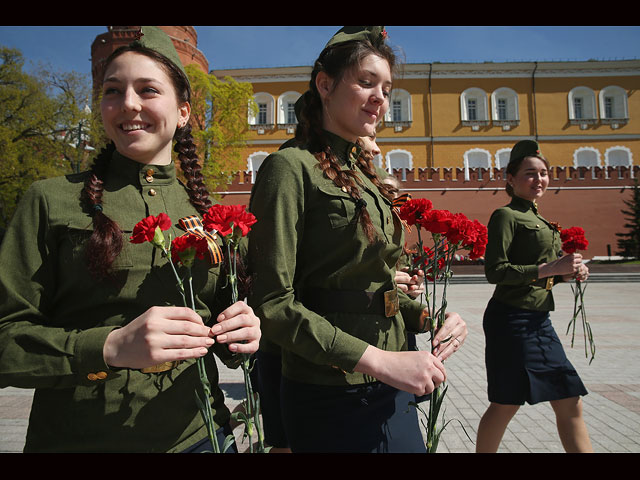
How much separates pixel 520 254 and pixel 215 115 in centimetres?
2536

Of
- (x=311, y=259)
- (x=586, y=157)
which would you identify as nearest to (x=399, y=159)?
(x=586, y=157)

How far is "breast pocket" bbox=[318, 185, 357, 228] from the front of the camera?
1.60 meters

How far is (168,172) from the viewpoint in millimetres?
1591

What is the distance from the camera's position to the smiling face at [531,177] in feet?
11.3

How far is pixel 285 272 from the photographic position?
1.43 m

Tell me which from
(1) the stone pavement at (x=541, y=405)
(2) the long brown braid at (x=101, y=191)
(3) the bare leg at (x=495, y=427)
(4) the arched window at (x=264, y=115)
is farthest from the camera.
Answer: (4) the arched window at (x=264, y=115)

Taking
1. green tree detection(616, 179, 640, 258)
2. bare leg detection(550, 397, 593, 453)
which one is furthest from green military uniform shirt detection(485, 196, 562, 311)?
green tree detection(616, 179, 640, 258)

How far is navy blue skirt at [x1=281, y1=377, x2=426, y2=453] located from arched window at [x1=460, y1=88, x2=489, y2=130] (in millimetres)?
37563

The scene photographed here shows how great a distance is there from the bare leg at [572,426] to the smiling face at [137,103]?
2940 millimetres

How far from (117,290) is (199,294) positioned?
25 cm

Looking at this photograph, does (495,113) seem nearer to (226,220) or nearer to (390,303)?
(390,303)

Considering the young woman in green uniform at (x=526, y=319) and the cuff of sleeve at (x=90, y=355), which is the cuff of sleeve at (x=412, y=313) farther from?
the young woman in green uniform at (x=526, y=319)

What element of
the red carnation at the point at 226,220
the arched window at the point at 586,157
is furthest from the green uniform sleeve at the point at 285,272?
the arched window at the point at 586,157

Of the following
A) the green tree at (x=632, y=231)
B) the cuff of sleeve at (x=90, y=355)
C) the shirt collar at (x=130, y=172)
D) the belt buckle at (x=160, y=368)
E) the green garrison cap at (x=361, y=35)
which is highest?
the green tree at (x=632, y=231)
